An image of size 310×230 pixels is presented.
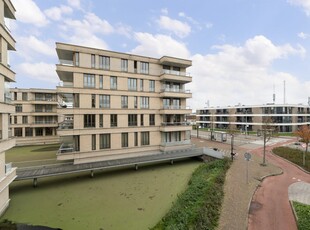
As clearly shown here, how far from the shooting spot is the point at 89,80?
2389 cm

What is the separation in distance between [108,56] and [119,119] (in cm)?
921

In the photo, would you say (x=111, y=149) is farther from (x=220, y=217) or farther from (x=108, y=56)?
(x=220, y=217)

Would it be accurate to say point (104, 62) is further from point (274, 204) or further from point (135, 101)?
point (274, 204)

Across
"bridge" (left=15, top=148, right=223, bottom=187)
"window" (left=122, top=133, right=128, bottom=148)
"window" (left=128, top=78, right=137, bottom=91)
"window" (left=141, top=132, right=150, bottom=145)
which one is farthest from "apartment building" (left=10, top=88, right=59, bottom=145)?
"window" (left=141, top=132, right=150, bottom=145)

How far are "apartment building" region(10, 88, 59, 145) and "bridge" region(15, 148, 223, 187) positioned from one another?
2589cm

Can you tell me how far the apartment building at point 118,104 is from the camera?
2300 centimetres

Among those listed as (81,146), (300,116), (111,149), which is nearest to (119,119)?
(111,149)

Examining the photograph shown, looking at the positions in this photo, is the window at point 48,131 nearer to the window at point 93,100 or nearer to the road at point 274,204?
the window at point 93,100

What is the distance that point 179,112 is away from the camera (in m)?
29.7

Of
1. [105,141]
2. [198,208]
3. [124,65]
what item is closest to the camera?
[198,208]

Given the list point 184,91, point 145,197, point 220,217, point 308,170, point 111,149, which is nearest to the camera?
point 220,217

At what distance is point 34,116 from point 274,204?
4803 centimetres

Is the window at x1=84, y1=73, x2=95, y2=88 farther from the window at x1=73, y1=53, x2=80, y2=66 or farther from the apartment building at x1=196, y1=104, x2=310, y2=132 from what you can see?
the apartment building at x1=196, y1=104, x2=310, y2=132

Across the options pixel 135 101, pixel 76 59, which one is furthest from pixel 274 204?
pixel 76 59
